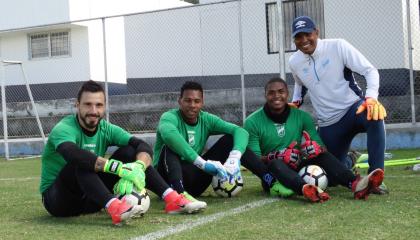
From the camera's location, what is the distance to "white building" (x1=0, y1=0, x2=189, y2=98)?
18719 millimetres

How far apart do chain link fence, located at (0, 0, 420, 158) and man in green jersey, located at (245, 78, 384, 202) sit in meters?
5.35

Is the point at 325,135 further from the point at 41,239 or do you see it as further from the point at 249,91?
the point at 249,91

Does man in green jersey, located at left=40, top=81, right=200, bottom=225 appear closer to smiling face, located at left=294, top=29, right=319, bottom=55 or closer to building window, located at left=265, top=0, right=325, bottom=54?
smiling face, located at left=294, top=29, right=319, bottom=55

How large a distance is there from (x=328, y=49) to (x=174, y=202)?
2.13 m

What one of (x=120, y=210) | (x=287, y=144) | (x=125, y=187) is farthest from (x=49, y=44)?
(x=120, y=210)

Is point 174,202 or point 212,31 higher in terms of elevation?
point 212,31

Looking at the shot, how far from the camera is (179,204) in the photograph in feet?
14.3

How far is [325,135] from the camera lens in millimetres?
5570

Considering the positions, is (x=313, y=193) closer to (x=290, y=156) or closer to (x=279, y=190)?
(x=279, y=190)

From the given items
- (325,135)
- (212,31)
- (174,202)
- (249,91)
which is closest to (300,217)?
(174,202)

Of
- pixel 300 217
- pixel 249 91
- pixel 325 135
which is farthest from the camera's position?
pixel 249 91

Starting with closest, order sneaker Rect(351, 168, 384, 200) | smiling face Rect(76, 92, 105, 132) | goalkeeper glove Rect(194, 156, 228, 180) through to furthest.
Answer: smiling face Rect(76, 92, 105, 132)
sneaker Rect(351, 168, 384, 200)
goalkeeper glove Rect(194, 156, 228, 180)

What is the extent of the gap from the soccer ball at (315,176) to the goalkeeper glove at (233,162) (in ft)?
1.92

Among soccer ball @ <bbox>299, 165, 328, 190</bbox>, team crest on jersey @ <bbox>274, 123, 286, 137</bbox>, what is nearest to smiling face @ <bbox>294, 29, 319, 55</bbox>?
team crest on jersey @ <bbox>274, 123, 286, 137</bbox>
